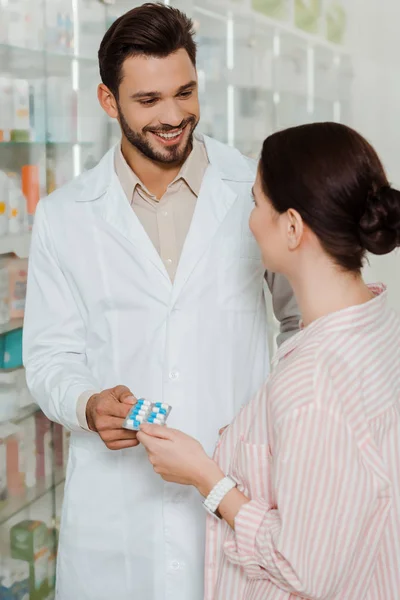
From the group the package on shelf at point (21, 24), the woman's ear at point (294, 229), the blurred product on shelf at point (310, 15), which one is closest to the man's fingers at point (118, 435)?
the woman's ear at point (294, 229)

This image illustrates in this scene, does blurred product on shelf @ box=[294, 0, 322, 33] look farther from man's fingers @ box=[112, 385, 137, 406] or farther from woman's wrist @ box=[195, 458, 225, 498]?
woman's wrist @ box=[195, 458, 225, 498]

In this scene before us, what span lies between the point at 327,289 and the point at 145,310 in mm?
579

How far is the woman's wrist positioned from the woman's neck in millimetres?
282

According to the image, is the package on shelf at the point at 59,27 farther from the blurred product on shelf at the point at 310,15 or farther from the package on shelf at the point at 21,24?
the blurred product on shelf at the point at 310,15

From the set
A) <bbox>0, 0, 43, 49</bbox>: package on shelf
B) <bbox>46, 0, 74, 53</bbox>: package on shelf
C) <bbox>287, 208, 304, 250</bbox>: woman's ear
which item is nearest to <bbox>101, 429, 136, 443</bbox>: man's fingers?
<bbox>287, 208, 304, 250</bbox>: woman's ear

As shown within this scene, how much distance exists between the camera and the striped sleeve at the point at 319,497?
1123 millimetres

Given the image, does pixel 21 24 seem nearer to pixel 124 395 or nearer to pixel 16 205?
pixel 16 205

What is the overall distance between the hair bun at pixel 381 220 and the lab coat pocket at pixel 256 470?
0.36 m

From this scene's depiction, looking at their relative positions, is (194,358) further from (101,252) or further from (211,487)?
(211,487)

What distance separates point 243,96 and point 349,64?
60cm

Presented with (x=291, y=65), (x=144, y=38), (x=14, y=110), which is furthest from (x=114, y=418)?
(x=291, y=65)

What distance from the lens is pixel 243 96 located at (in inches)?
136

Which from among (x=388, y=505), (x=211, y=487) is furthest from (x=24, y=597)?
(x=388, y=505)

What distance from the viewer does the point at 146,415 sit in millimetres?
1396
